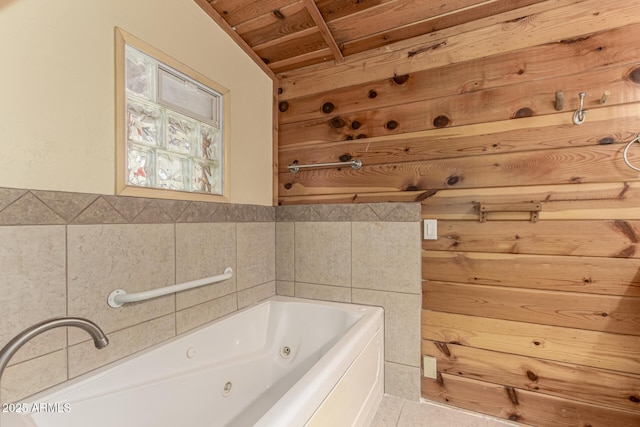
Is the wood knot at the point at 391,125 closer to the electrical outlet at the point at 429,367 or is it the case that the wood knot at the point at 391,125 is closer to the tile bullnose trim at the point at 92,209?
the tile bullnose trim at the point at 92,209

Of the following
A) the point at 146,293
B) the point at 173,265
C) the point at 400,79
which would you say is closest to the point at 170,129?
the point at 173,265

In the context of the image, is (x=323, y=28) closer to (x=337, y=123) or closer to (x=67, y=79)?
(x=337, y=123)

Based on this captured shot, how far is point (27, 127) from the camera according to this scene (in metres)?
0.95

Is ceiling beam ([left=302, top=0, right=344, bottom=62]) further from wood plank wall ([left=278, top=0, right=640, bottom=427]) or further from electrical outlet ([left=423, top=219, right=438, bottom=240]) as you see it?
electrical outlet ([left=423, top=219, right=438, bottom=240])

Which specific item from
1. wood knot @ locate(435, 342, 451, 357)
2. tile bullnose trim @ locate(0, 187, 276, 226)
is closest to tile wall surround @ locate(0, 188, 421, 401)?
tile bullnose trim @ locate(0, 187, 276, 226)

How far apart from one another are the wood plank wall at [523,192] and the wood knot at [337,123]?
11cm

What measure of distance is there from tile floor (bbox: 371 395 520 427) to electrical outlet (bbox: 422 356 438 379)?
169mm

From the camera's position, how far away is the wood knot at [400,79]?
183 cm

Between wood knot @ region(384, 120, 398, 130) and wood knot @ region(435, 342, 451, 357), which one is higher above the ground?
wood knot @ region(384, 120, 398, 130)

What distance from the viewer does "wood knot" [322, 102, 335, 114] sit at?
2049 mm

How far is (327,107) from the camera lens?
2.06 meters

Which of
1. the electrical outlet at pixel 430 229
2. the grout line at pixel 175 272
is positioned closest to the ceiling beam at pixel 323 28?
the electrical outlet at pixel 430 229

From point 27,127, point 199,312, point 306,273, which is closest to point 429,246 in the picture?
point 306,273

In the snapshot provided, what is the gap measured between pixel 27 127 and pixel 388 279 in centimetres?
179
